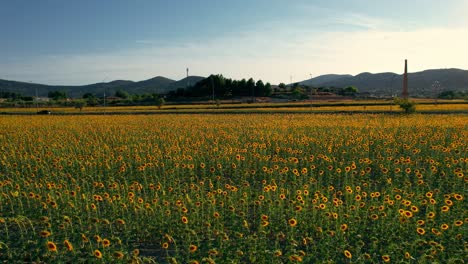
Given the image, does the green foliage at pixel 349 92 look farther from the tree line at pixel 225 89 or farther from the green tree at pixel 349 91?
the tree line at pixel 225 89

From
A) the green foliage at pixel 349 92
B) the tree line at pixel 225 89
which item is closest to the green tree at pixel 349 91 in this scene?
the green foliage at pixel 349 92

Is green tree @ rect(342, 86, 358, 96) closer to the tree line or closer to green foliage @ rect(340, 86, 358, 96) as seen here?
green foliage @ rect(340, 86, 358, 96)

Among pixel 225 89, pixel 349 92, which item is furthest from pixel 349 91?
pixel 225 89

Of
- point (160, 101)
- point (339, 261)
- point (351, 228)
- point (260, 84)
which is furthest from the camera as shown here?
point (260, 84)

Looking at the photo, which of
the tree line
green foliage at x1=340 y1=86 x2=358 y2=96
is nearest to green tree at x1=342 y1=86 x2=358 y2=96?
green foliage at x1=340 y1=86 x2=358 y2=96

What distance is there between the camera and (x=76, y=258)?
674cm

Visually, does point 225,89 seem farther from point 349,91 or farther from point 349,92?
point 349,91

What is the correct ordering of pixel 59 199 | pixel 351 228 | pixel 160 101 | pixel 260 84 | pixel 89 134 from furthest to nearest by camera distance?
pixel 260 84
pixel 160 101
pixel 89 134
pixel 59 199
pixel 351 228

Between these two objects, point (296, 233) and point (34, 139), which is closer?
point (296, 233)

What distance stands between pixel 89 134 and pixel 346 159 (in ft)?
56.3

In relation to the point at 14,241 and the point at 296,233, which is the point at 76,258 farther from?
the point at 296,233

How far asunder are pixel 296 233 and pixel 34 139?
19.1m

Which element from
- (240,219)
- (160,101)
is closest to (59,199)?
(240,219)

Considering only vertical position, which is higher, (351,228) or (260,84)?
(260,84)
